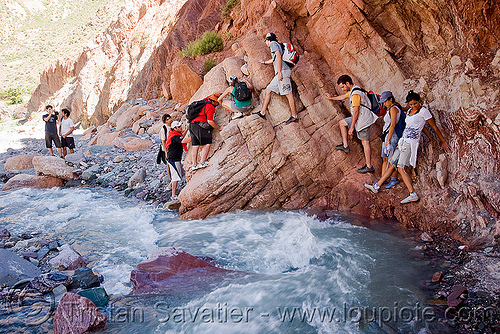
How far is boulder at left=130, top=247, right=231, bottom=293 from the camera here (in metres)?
4.19

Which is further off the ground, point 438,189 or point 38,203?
point 38,203

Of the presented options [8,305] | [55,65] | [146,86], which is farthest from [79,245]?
[55,65]

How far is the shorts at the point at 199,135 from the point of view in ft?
22.7

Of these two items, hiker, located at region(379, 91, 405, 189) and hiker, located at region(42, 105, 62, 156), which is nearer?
hiker, located at region(379, 91, 405, 189)

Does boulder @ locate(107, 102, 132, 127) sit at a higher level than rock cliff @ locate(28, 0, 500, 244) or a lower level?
higher

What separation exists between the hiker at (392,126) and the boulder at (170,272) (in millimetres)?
3649

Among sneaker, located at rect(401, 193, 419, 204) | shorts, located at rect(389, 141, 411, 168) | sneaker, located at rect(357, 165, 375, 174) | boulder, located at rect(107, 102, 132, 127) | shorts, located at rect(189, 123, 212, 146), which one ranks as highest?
boulder, located at rect(107, 102, 132, 127)

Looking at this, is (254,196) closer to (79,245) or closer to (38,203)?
(79,245)

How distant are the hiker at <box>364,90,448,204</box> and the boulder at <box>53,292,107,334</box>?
4961 mm

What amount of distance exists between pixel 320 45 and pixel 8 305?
731 cm

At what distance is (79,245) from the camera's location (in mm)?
5578

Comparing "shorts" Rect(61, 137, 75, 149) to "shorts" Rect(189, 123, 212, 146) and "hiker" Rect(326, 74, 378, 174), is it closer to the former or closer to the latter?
"shorts" Rect(189, 123, 212, 146)

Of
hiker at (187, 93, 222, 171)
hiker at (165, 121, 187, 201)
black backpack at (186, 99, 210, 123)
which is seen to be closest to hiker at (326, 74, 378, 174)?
hiker at (187, 93, 222, 171)

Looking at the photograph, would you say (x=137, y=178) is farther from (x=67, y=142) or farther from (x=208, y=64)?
(x=208, y=64)
